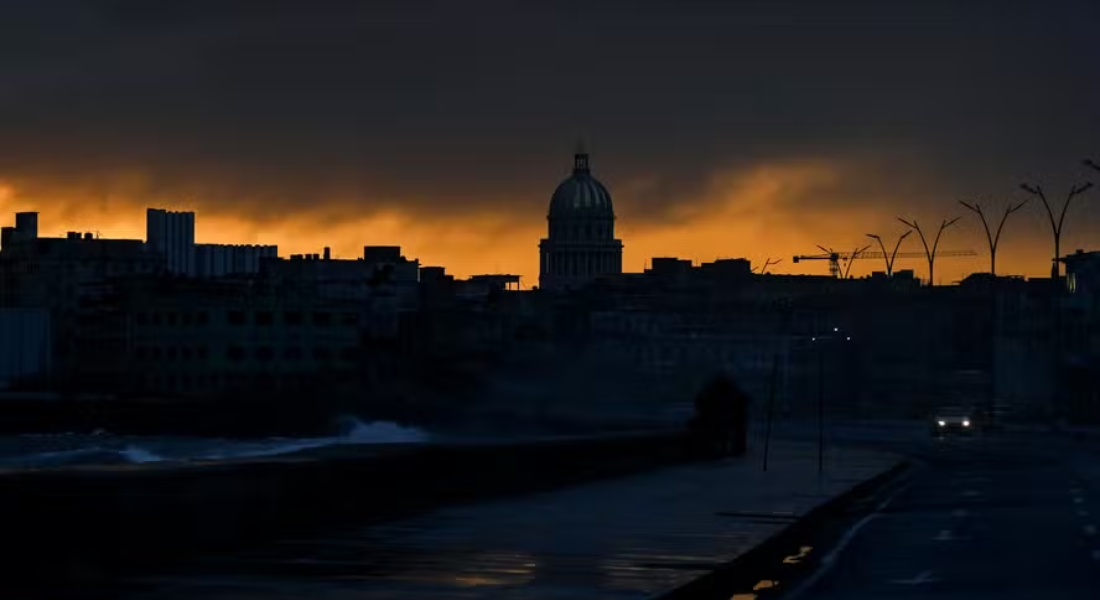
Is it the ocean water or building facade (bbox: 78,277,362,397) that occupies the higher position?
building facade (bbox: 78,277,362,397)

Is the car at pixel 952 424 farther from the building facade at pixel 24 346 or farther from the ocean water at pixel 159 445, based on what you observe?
the building facade at pixel 24 346

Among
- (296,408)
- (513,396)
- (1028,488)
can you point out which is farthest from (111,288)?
(1028,488)

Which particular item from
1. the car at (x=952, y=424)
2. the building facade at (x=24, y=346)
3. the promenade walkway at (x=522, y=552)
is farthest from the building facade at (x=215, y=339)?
the promenade walkway at (x=522, y=552)

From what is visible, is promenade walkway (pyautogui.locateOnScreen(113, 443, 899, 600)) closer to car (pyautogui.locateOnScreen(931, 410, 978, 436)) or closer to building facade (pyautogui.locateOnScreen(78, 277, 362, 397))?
building facade (pyautogui.locateOnScreen(78, 277, 362, 397))

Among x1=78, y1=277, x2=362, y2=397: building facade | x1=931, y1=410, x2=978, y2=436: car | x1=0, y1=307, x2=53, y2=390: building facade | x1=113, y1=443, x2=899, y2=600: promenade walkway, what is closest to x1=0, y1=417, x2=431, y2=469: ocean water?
x1=78, y1=277, x2=362, y2=397: building facade

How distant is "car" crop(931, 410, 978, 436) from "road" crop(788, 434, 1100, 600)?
3755cm

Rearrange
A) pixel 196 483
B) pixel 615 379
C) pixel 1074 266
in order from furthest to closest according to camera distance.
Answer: pixel 1074 266
pixel 615 379
pixel 196 483

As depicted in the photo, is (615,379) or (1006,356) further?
(1006,356)

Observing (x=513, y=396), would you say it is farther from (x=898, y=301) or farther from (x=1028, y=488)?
(x=898, y=301)

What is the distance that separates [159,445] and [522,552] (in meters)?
62.5

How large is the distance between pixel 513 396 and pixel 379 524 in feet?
105

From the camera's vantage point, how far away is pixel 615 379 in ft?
218

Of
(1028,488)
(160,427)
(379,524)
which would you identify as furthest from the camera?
(160,427)

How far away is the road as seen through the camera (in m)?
21.8
